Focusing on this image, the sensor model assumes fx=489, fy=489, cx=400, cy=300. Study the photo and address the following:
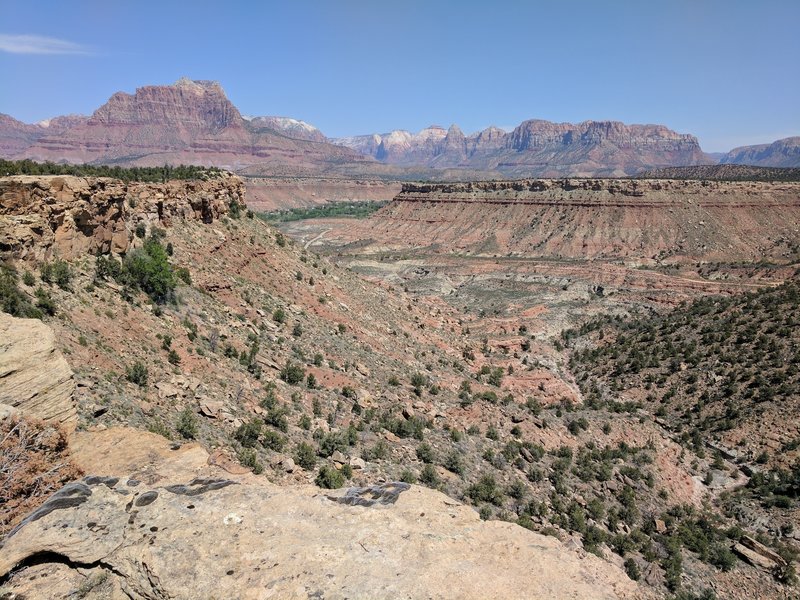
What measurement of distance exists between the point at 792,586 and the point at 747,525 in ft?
14.0

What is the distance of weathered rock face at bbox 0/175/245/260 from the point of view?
651 inches

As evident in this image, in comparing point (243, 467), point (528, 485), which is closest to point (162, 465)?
point (243, 467)

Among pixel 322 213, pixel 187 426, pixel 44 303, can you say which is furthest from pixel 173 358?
pixel 322 213

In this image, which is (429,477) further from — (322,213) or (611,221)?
(322,213)

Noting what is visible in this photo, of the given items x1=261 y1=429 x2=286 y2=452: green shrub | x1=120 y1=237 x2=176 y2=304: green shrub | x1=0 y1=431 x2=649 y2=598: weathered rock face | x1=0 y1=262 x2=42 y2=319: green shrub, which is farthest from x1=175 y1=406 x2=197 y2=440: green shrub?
x1=120 y1=237 x2=176 y2=304: green shrub

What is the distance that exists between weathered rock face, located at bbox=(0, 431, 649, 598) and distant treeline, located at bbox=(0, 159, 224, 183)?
16631 mm

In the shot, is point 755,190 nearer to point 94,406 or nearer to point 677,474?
point 677,474

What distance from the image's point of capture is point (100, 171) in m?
28.5

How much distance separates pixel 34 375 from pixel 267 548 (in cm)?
661

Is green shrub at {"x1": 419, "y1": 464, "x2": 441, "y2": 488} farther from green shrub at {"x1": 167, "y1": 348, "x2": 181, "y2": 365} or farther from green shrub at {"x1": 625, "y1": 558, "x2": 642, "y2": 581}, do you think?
green shrub at {"x1": 167, "y1": 348, "x2": 181, "y2": 365}

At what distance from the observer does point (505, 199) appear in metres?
114

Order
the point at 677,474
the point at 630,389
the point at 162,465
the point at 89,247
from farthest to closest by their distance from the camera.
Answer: the point at 630,389 < the point at 677,474 < the point at 89,247 < the point at 162,465

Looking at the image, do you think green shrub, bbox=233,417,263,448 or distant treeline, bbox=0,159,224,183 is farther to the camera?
distant treeline, bbox=0,159,224,183

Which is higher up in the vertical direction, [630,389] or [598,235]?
[598,235]
